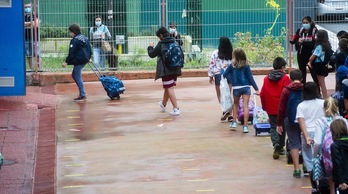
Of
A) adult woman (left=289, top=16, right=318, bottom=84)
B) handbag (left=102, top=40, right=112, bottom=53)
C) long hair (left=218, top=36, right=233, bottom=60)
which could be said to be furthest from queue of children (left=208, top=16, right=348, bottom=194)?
handbag (left=102, top=40, right=112, bottom=53)

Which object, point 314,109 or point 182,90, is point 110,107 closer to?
point 182,90

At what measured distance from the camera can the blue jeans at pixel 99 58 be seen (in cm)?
2236

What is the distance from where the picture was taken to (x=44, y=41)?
22.2m

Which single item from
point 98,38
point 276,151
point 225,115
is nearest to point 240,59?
point 225,115

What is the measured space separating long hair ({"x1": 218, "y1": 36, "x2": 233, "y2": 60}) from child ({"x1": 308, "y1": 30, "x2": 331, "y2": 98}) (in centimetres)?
212

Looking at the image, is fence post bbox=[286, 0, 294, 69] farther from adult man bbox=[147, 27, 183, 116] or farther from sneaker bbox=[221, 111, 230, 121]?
sneaker bbox=[221, 111, 230, 121]

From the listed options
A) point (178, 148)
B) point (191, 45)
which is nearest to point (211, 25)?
point (191, 45)

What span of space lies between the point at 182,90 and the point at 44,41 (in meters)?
4.11

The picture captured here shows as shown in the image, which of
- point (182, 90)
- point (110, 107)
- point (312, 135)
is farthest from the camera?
point (182, 90)

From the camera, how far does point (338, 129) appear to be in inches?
371

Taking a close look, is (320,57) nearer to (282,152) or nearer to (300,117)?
(282,152)

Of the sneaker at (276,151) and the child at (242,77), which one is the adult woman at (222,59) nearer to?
the child at (242,77)

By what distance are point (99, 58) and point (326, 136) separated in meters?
13.0

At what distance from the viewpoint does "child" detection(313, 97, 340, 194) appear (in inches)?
388
